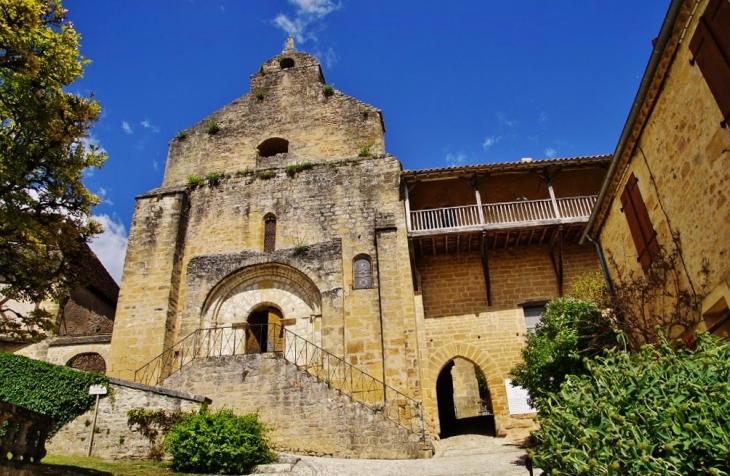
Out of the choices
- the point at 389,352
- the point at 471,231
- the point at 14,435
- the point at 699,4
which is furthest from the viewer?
the point at 471,231

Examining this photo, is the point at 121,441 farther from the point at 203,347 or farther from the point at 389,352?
the point at 389,352

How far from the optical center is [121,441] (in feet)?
35.8

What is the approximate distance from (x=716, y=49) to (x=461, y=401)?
19.6 meters

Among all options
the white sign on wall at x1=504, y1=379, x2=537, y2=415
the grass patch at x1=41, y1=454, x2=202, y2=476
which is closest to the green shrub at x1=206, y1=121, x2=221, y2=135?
the grass patch at x1=41, y1=454, x2=202, y2=476

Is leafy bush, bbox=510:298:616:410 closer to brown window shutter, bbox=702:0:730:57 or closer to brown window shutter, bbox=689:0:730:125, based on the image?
brown window shutter, bbox=689:0:730:125

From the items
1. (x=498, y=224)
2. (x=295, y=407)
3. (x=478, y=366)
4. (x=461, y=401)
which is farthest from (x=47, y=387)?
(x=461, y=401)

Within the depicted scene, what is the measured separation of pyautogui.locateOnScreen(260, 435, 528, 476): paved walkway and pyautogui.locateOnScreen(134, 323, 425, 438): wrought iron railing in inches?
63.7

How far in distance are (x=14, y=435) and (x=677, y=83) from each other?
10.3m

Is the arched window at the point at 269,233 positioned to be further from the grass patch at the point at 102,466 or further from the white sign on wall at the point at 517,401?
the white sign on wall at the point at 517,401

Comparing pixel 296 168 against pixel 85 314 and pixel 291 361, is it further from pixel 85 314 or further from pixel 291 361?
pixel 85 314

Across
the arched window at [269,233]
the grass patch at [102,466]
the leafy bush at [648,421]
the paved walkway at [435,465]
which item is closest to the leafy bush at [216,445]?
the grass patch at [102,466]

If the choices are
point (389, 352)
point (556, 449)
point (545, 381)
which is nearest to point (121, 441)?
point (389, 352)

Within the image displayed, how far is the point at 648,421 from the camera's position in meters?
4.12

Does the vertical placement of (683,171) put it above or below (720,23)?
below
